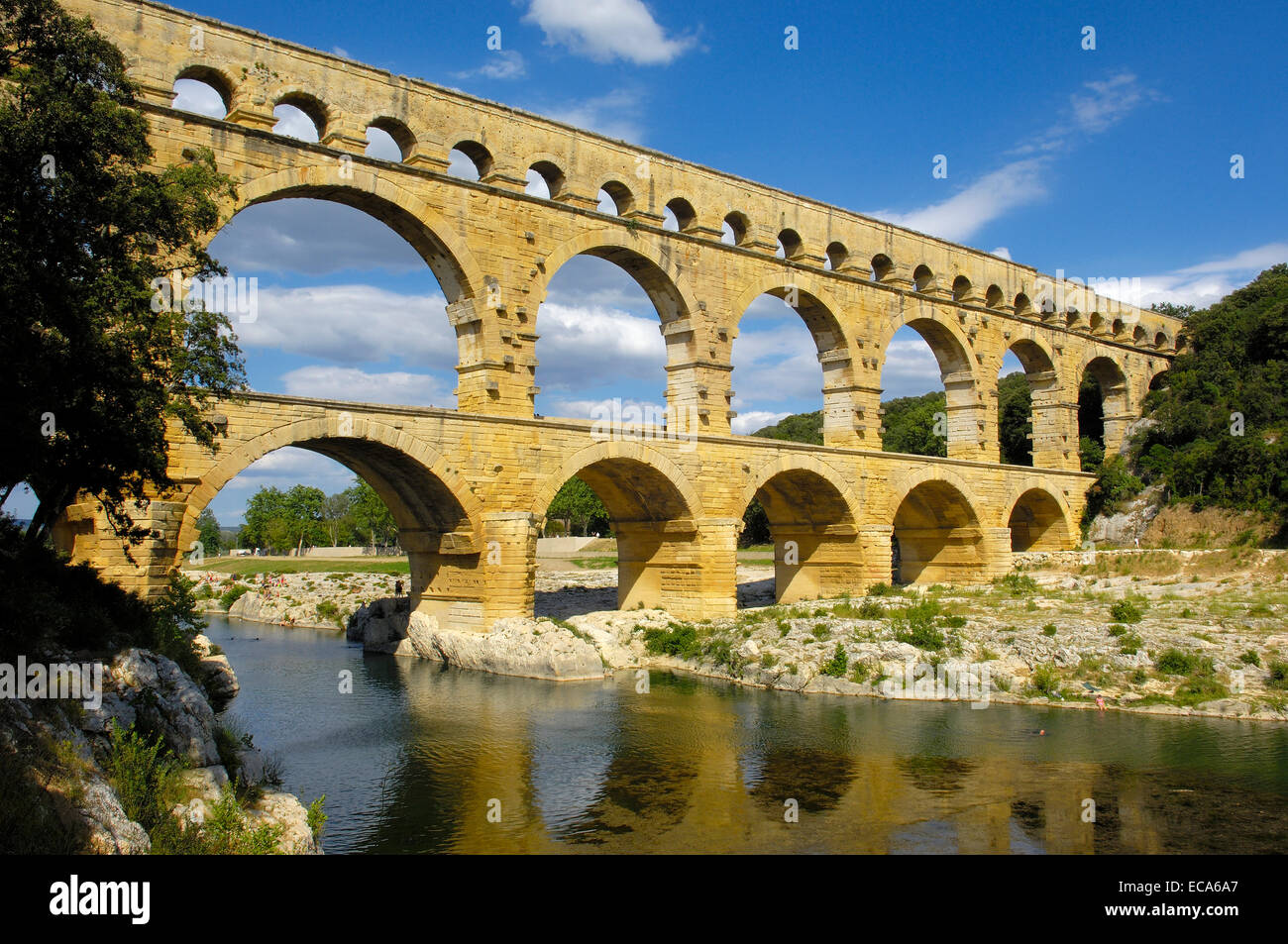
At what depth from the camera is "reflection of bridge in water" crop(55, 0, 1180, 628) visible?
19.6m

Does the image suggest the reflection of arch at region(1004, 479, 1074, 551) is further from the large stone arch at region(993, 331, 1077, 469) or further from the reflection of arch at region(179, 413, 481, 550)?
the reflection of arch at region(179, 413, 481, 550)

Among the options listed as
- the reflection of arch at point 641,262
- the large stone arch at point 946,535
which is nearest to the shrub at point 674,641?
the reflection of arch at point 641,262

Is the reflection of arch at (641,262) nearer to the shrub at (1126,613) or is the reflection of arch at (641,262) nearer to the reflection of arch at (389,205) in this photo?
the reflection of arch at (389,205)

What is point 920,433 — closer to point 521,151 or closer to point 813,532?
point 813,532

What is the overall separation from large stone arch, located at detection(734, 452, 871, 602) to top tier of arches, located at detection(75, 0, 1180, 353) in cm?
674

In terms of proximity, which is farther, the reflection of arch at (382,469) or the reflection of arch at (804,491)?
the reflection of arch at (804,491)

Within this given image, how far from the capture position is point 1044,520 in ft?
132

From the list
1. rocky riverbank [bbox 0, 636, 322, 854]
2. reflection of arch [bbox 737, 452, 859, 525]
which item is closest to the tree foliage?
reflection of arch [bbox 737, 452, 859, 525]

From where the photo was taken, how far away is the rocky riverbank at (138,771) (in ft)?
24.1

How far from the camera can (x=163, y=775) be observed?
30.0ft

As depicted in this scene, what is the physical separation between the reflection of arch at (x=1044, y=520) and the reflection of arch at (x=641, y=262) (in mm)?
19071

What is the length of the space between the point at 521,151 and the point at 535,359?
5259mm
